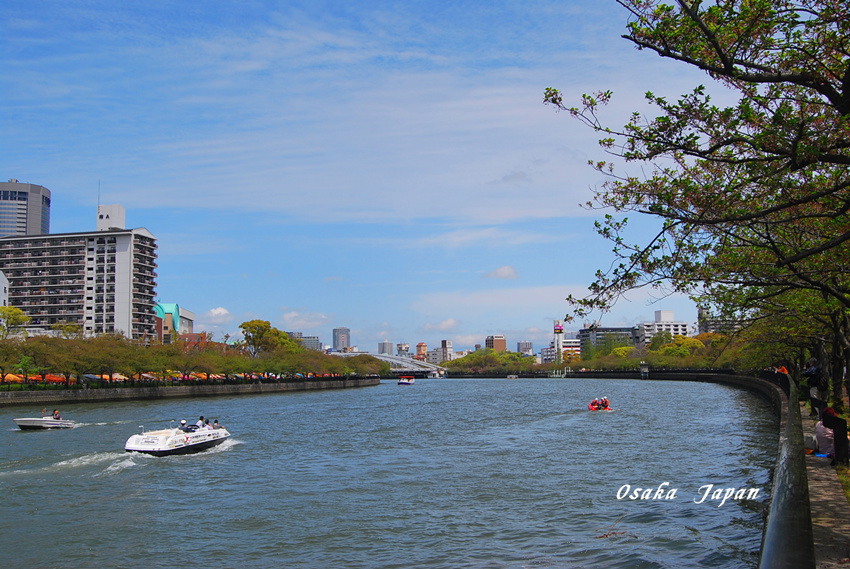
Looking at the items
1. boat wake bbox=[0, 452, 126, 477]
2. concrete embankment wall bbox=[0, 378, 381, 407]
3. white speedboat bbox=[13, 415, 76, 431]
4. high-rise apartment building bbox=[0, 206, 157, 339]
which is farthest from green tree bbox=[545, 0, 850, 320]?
high-rise apartment building bbox=[0, 206, 157, 339]

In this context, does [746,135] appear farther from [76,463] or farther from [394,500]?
[76,463]

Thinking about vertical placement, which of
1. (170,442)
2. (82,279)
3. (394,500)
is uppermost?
(82,279)

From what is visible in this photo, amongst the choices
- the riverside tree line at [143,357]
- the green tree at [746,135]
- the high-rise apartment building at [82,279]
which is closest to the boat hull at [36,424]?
the riverside tree line at [143,357]

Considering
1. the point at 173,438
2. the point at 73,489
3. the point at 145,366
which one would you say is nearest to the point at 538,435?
the point at 173,438

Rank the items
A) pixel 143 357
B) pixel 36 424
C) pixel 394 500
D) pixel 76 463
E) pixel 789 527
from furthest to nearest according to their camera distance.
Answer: pixel 143 357 → pixel 36 424 → pixel 76 463 → pixel 394 500 → pixel 789 527

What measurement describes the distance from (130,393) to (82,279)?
191 feet

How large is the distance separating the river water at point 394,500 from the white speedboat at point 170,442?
463 mm

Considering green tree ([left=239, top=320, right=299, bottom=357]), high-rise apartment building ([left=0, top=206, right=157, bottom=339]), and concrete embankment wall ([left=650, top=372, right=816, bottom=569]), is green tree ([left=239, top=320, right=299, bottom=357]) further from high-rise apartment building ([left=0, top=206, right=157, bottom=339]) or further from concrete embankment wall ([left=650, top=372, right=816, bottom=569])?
concrete embankment wall ([left=650, top=372, right=816, bottom=569])

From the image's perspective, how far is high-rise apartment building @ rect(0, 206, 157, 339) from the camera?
4646 inches

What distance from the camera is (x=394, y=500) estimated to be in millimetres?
20484

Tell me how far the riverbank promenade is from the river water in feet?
6.35

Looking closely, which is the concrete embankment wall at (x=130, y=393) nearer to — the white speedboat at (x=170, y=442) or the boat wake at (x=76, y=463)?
the boat wake at (x=76, y=463)

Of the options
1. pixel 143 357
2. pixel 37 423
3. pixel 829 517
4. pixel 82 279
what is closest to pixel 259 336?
pixel 82 279

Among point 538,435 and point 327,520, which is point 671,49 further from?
point 538,435
